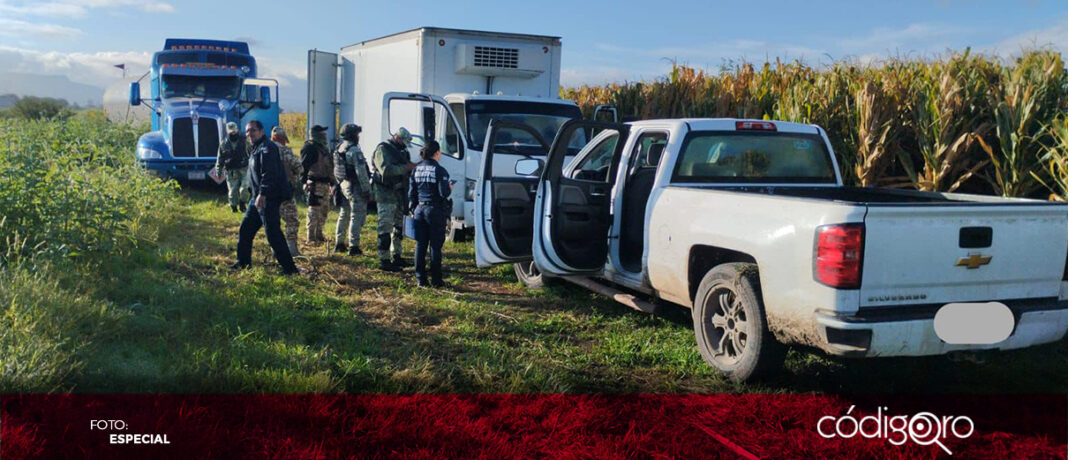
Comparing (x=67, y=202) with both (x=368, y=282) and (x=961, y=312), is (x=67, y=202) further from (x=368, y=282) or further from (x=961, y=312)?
(x=961, y=312)

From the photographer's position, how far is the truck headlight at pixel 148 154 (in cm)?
1492

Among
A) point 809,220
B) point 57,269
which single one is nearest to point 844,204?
point 809,220

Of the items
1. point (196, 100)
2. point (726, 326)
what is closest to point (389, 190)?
point (726, 326)

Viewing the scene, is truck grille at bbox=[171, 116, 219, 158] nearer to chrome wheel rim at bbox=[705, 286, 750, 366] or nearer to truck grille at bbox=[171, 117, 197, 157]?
truck grille at bbox=[171, 117, 197, 157]

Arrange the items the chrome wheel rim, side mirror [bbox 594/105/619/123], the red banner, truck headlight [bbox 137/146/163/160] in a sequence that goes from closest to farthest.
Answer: the red banner < the chrome wheel rim < side mirror [bbox 594/105/619/123] < truck headlight [bbox 137/146/163/160]

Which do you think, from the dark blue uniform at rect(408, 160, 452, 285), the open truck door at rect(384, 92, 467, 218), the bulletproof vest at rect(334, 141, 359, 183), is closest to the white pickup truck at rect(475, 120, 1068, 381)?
the dark blue uniform at rect(408, 160, 452, 285)

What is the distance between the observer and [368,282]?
825 centimetres

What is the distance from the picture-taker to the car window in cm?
719

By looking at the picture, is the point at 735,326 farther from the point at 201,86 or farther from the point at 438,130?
the point at 201,86

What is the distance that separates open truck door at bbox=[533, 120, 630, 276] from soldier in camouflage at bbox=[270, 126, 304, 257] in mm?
3800

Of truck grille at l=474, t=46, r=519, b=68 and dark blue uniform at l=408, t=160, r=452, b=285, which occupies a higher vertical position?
truck grille at l=474, t=46, r=519, b=68

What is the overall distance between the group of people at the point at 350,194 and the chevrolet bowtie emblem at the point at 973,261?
5.00 meters

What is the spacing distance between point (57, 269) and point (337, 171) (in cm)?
351

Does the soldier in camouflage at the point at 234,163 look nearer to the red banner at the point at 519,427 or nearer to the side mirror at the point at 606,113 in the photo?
the side mirror at the point at 606,113
